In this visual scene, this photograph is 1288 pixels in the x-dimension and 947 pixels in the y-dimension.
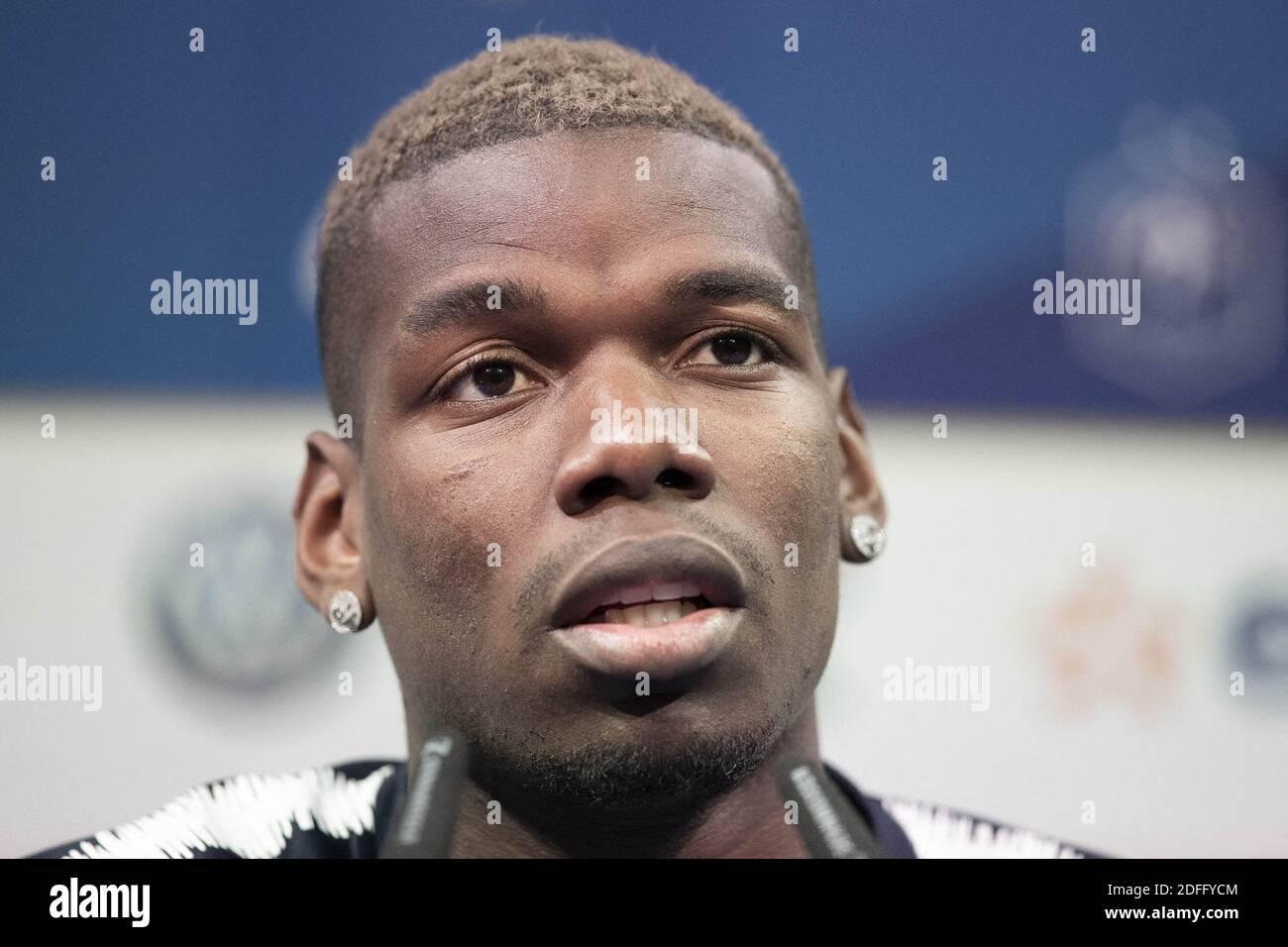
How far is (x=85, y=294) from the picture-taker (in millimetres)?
2432

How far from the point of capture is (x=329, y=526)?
212 cm

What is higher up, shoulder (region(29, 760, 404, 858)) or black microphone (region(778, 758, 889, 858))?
black microphone (region(778, 758, 889, 858))

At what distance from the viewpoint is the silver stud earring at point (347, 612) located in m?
2.02

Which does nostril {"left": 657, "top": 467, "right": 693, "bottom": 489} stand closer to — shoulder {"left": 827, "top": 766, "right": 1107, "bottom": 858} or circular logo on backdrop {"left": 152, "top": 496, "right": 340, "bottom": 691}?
shoulder {"left": 827, "top": 766, "right": 1107, "bottom": 858}

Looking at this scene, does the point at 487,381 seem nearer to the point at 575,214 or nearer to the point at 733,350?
the point at 575,214

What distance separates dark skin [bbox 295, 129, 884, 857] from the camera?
66.4 inches

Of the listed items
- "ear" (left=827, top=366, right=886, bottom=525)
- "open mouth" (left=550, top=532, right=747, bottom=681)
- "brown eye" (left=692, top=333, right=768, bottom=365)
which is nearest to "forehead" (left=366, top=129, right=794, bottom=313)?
"brown eye" (left=692, top=333, right=768, bottom=365)

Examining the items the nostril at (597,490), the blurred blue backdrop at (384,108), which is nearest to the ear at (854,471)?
the blurred blue backdrop at (384,108)

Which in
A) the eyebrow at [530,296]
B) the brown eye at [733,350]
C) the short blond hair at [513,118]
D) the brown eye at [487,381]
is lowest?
the brown eye at [487,381]

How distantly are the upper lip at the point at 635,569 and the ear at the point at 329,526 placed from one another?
0.49 meters

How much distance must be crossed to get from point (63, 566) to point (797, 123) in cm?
168

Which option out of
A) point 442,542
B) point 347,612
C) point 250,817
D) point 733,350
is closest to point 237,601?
point 250,817

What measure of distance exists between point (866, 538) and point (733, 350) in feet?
1.34

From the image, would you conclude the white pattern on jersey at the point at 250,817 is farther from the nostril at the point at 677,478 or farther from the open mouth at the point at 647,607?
the nostril at the point at 677,478
